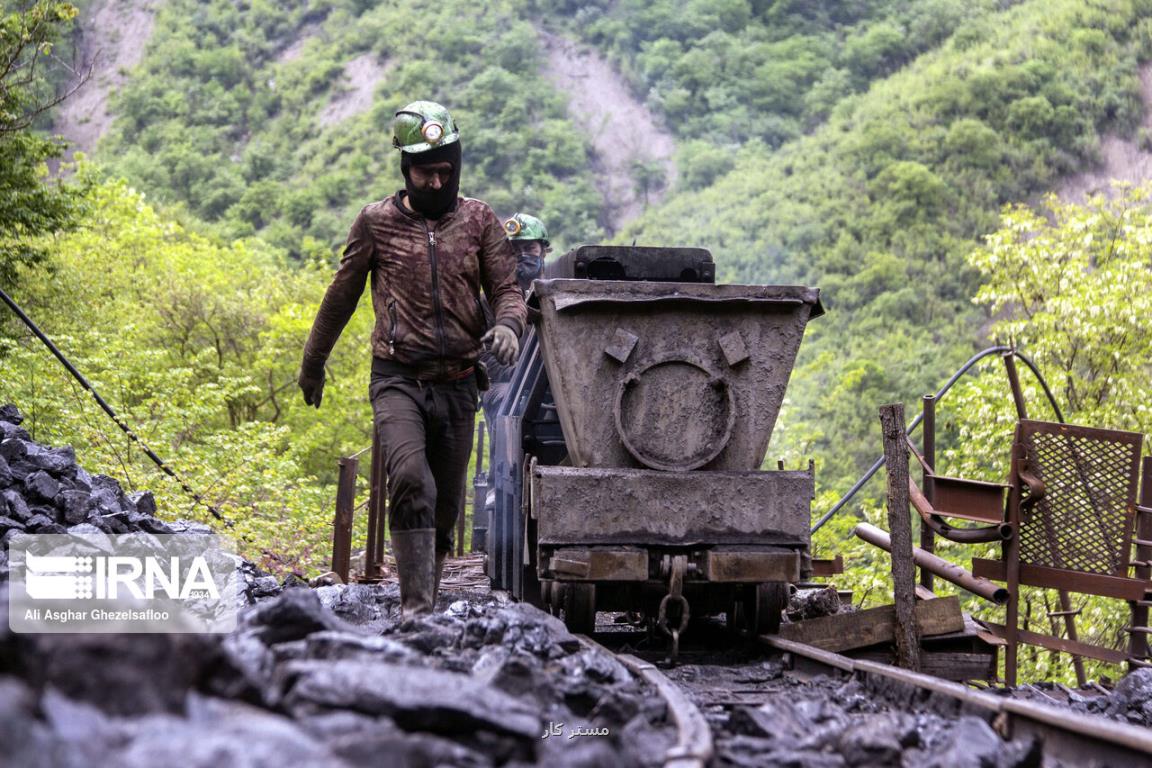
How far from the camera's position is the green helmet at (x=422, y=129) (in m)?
6.47

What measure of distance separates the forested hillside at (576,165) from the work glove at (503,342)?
869 centimetres

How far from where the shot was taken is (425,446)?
6.55m

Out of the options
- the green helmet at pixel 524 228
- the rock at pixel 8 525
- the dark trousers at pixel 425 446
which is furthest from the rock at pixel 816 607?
the green helmet at pixel 524 228

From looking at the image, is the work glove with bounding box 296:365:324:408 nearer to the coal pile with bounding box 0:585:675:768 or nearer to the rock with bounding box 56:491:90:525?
the rock with bounding box 56:491:90:525

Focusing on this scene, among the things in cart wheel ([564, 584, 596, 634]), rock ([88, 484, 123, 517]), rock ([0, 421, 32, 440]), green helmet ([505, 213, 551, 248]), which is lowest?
cart wheel ([564, 584, 596, 634])

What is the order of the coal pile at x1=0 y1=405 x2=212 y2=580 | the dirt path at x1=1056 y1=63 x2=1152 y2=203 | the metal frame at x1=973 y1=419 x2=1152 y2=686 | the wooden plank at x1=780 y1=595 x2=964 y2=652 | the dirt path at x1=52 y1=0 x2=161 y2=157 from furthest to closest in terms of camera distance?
the dirt path at x1=52 y1=0 x2=161 y2=157 → the dirt path at x1=1056 y1=63 x2=1152 y2=203 → the metal frame at x1=973 y1=419 x2=1152 y2=686 → the coal pile at x1=0 y1=405 x2=212 y2=580 → the wooden plank at x1=780 y1=595 x2=964 y2=652

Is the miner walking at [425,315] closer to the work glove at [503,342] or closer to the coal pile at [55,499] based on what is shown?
the work glove at [503,342]

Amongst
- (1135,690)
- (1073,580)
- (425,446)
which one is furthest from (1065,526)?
(425,446)

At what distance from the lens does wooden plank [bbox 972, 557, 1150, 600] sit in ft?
25.0

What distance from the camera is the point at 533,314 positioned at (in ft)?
23.3

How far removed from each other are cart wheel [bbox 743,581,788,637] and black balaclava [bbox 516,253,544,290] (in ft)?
16.7

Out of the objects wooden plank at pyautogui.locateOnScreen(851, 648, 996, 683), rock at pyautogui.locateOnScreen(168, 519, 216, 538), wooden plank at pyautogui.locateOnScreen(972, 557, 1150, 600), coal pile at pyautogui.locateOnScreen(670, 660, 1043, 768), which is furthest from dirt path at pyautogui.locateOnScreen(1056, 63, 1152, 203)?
coal pile at pyautogui.locateOnScreen(670, 660, 1043, 768)

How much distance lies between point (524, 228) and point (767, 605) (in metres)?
6.07

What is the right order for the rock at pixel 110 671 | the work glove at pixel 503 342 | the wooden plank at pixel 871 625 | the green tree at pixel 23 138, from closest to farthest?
the rock at pixel 110 671 < the work glove at pixel 503 342 < the wooden plank at pixel 871 625 < the green tree at pixel 23 138
